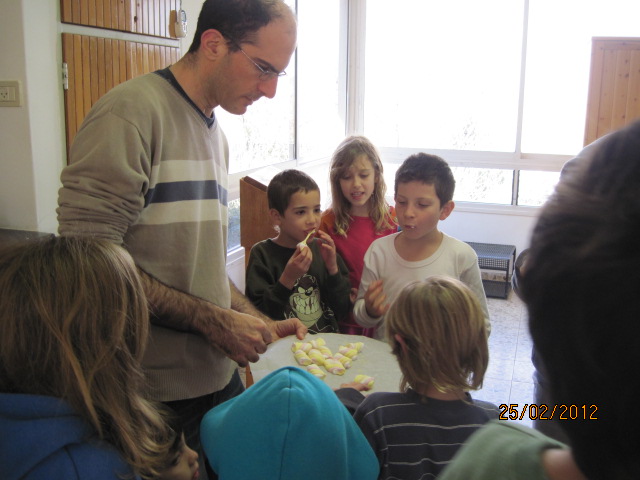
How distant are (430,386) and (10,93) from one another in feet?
7.11

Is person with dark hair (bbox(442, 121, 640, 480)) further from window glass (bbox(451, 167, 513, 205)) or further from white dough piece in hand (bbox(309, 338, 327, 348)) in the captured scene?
window glass (bbox(451, 167, 513, 205))

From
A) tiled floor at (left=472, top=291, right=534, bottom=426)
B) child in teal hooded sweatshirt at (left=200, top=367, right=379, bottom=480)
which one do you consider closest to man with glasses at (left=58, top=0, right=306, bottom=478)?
child in teal hooded sweatshirt at (left=200, top=367, right=379, bottom=480)

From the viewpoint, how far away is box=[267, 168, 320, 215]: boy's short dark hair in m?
2.40

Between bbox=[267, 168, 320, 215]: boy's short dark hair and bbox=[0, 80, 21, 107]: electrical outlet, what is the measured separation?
1.12 metres

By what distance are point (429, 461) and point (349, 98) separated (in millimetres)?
5660

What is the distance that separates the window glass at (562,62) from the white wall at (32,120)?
456 centimetres

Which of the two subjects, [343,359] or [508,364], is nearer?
[343,359]

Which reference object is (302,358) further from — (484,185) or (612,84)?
(484,185)

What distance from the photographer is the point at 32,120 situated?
2521 millimetres

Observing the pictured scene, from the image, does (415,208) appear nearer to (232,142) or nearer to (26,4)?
(26,4)

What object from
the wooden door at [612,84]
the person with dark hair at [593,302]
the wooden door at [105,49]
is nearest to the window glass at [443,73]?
the wooden door at [612,84]

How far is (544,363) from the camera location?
0.47 m

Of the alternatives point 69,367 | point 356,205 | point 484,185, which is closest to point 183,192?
point 69,367

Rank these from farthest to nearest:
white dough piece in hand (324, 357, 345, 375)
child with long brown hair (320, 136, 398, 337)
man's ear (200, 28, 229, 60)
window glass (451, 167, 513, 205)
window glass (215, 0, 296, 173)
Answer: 1. window glass (451, 167, 513, 205)
2. window glass (215, 0, 296, 173)
3. child with long brown hair (320, 136, 398, 337)
4. white dough piece in hand (324, 357, 345, 375)
5. man's ear (200, 28, 229, 60)
